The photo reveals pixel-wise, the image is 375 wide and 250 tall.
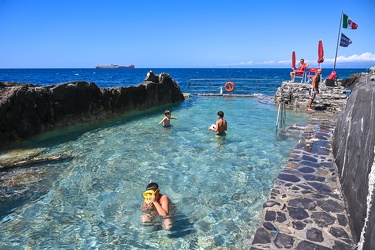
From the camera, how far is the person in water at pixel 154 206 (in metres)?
4.71

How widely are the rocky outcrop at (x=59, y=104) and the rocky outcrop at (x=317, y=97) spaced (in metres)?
9.01

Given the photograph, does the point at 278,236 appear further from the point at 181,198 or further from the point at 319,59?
the point at 319,59

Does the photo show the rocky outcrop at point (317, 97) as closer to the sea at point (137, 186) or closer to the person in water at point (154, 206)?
the sea at point (137, 186)

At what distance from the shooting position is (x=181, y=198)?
5684 mm

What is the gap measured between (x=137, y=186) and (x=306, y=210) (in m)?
3.77

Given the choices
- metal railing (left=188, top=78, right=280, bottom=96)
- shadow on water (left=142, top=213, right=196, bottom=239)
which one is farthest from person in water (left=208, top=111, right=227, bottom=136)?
metal railing (left=188, top=78, right=280, bottom=96)

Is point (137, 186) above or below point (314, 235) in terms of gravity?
below

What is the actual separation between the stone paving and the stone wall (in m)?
0.24

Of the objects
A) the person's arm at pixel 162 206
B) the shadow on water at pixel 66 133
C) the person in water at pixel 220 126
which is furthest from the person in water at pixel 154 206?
the shadow on water at pixel 66 133

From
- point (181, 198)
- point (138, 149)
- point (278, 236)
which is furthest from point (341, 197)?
point (138, 149)

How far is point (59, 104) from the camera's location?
489 inches

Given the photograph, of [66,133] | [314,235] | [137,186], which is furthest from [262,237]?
[66,133]

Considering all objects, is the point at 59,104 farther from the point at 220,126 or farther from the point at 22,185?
the point at 220,126

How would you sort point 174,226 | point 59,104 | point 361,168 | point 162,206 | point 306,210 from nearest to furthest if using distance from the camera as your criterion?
1. point 361,168
2. point 306,210
3. point 174,226
4. point 162,206
5. point 59,104
